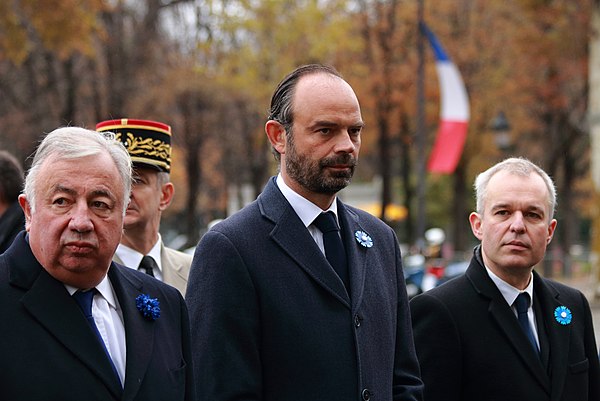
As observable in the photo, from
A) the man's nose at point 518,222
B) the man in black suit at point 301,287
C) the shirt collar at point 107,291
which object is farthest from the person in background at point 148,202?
the man's nose at point 518,222

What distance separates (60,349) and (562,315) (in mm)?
2450

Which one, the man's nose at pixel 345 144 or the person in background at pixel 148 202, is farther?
the person in background at pixel 148 202

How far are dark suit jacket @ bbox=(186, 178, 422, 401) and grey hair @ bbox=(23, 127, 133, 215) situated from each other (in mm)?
543

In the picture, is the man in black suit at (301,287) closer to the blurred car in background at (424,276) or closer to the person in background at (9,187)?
the person in background at (9,187)

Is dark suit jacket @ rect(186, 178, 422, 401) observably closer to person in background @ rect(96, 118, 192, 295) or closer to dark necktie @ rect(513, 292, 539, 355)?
dark necktie @ rect(513, 292, 539, 355)

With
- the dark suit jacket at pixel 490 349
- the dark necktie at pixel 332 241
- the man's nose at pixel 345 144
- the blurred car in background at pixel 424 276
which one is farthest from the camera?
the blurred car in background at pixel 424 276

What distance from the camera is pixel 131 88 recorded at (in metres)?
25.7

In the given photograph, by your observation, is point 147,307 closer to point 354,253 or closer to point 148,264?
point 354,253

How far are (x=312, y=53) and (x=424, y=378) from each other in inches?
877

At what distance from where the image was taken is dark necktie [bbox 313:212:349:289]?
3.97 m

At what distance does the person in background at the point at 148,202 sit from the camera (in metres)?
5.32

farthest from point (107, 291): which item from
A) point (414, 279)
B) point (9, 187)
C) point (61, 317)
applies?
point (414, 279)

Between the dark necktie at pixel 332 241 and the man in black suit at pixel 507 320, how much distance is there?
0.80 metres

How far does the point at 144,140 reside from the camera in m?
5.45
